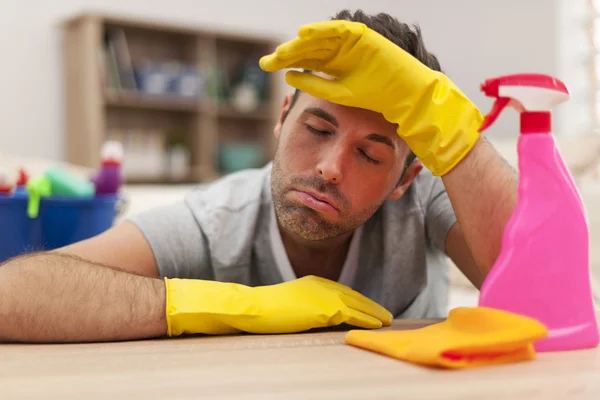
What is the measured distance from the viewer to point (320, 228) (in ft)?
3.35

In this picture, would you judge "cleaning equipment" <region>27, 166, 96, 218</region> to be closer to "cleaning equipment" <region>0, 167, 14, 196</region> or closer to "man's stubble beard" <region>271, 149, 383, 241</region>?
"cleaning equipment" <region>0, 167, 14, 196</region>

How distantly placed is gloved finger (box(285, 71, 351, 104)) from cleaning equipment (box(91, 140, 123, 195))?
0.77 metres

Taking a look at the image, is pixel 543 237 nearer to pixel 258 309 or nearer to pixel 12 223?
pixel 258 309

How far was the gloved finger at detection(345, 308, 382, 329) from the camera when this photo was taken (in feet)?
2.82

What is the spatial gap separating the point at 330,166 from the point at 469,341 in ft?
1.33

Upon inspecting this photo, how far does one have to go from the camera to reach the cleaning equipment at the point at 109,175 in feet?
5.01

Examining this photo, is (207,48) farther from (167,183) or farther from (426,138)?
(426,138)

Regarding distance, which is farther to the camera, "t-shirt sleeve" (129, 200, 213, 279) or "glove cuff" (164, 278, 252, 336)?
"t-shirt sleeve" (129, 200, 213, 279)

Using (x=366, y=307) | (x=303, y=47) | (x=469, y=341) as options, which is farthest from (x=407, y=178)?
(x=469, y=341)

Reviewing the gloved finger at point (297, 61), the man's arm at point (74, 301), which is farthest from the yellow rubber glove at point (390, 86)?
the man's arm at point (74, 301)

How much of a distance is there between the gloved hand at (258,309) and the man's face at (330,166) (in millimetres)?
149

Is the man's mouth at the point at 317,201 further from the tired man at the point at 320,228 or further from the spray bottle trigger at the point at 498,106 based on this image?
the spray bottle trigger at the point at 498,106

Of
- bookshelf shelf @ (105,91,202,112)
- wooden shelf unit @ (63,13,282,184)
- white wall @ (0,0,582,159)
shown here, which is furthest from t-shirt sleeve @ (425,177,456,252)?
bookshelf shelf @ (105,91,202,112)

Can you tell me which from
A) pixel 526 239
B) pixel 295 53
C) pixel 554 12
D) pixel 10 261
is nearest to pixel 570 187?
pixel 526 239
